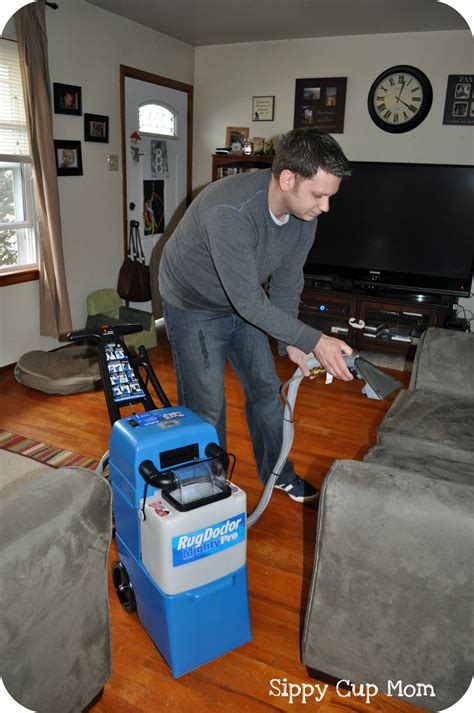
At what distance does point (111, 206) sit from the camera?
164 inches

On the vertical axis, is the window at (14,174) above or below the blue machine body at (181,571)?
above

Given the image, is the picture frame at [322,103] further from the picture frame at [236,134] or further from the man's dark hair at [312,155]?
the man's dark hair at [312,155]

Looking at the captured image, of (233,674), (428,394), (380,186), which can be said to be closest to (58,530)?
(233,674)

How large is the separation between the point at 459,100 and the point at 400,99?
16.4 inches

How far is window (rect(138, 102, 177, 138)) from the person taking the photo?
4383 millimetres

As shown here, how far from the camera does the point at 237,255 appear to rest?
1590 millimetres

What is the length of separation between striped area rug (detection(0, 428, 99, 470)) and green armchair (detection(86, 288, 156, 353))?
1291 millimetres

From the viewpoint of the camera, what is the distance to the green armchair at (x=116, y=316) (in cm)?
400

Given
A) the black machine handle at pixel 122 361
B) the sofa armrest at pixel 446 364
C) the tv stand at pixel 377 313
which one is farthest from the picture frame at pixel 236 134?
the black machine handle at pixel 122 361

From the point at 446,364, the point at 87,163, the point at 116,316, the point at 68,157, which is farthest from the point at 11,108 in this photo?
the point at 446,364

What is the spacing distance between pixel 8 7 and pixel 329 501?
285 centimetres

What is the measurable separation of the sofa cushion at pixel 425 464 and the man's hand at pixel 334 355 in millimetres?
397

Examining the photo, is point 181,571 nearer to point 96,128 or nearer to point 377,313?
point 377,313

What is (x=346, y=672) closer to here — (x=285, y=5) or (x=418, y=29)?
(x=285, y=5)
